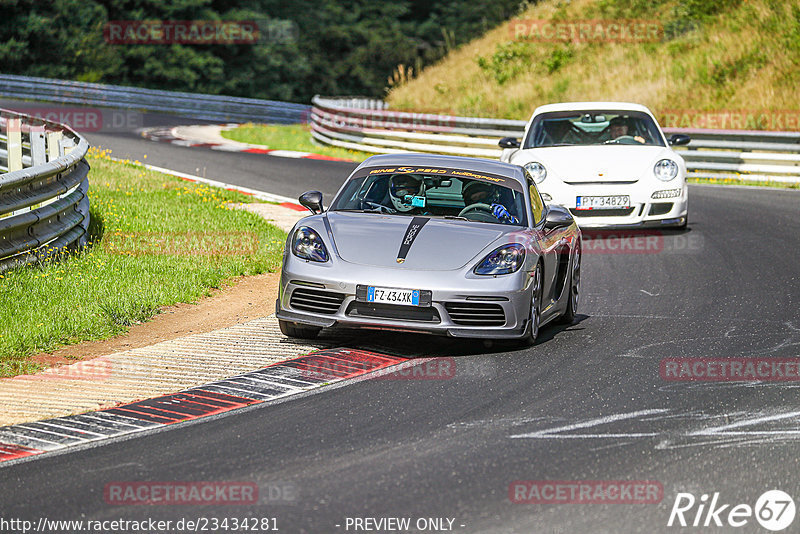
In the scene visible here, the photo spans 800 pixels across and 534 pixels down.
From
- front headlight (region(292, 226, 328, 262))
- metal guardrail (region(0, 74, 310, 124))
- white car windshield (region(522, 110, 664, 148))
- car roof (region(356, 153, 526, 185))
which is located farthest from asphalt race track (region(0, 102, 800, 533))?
metal guardrail (region(0, 74, 310, 124))

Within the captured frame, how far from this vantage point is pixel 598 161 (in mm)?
14633

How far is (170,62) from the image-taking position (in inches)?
2020

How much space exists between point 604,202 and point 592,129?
1785mm

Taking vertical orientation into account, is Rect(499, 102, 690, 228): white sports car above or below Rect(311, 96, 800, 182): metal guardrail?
above

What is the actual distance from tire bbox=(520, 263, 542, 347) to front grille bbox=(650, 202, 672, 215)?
6137mm

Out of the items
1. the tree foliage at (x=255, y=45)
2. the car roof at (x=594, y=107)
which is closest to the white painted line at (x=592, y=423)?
the car roof at (x=594, y=107)

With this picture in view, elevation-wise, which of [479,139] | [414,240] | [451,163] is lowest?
[479,139]

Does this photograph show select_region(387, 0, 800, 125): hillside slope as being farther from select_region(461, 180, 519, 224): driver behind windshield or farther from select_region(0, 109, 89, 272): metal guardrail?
select_region(461, 180, 519, 224): driver behind windshield

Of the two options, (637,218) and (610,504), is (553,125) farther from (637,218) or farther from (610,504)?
(610,504)

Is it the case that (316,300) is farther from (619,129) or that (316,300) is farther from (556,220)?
(619,129)

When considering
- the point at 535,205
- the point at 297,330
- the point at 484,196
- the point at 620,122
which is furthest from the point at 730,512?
the point at 620,122

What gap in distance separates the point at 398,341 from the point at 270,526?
12.9 ft

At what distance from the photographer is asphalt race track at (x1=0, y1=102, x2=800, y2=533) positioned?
5.16 metres

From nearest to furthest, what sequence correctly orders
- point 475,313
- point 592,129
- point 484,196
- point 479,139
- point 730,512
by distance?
point 730,512 < point 475,313 < point 484,196 < point 592,129 < point 479,139
